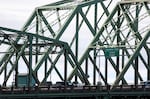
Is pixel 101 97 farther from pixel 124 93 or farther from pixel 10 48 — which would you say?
pixel 10 48

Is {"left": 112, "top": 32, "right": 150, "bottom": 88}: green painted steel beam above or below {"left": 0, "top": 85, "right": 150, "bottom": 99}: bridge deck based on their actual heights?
above

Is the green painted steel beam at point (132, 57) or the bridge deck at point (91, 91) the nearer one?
the bridge deck at point (91, 91)

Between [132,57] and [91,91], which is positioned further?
[132,57]

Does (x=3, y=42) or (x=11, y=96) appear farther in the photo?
(x=3, y=42)

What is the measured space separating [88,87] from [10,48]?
26050 millimetres

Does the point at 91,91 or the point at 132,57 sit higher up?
the point at 132,57

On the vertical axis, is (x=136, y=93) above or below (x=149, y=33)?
below

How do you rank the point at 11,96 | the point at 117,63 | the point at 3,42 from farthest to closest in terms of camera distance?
the point at 117,63 → the point at 3,42 → the point at 11,96

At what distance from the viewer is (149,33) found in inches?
7781

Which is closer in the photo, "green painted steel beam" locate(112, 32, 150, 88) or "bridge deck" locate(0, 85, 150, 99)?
"bridge deck" locate(0, 85, 150, 99)

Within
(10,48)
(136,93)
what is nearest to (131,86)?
(136,93)

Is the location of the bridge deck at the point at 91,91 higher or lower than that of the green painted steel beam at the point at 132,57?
lower

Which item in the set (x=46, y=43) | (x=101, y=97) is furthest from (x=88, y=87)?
(x=46, y=43)

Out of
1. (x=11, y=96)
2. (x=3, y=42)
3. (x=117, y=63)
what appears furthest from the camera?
(x=117, y=63)
